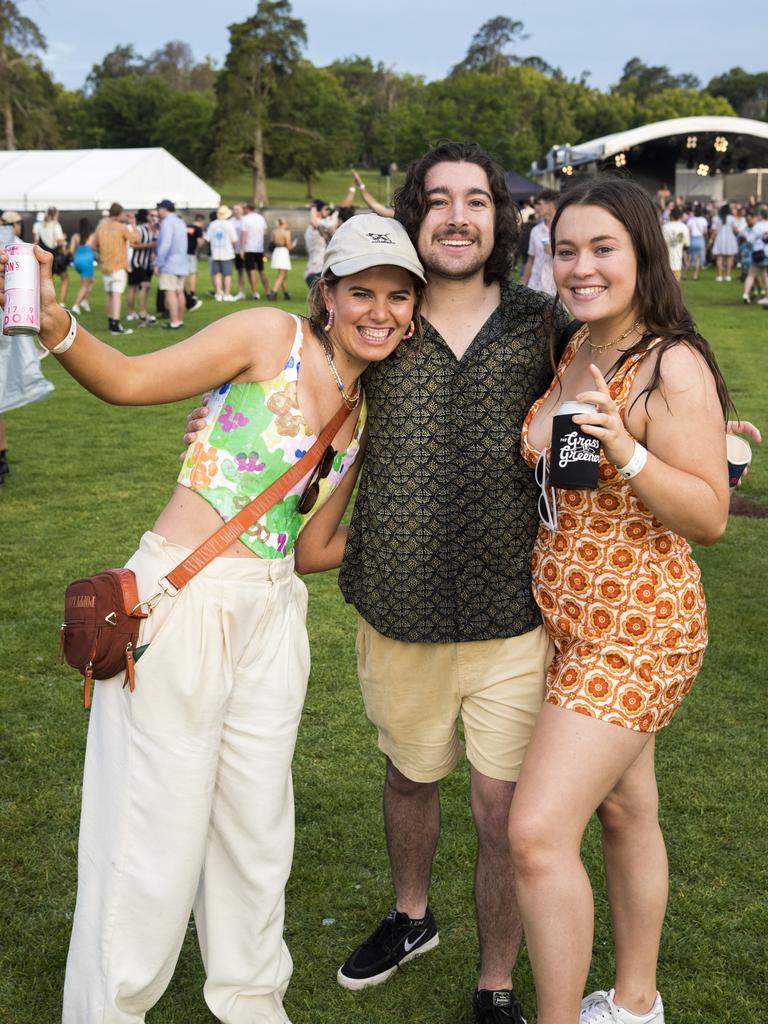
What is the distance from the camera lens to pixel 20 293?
2.39 meters

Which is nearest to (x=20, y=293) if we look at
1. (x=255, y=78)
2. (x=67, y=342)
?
(x=67, y=342)

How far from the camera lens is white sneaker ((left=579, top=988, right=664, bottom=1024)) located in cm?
304

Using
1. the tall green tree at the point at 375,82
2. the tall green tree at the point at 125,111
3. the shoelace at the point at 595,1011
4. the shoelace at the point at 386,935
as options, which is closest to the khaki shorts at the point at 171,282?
the shoelace at the point at 386,935

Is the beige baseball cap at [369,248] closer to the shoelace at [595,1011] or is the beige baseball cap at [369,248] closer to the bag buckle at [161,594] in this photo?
the bag buckle at [161,594]

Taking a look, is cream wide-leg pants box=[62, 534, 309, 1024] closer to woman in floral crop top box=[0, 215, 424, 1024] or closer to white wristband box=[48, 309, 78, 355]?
woman in floral crop top box=[0, 215, 424, 1024]

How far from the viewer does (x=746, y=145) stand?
49844mm

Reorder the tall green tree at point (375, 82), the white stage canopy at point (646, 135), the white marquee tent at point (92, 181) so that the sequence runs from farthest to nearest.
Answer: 1. the tall green tree at point (375, 82)
2. the white marquee tent at point (92, 181)
3. the white stage canopy at point (646, 135)

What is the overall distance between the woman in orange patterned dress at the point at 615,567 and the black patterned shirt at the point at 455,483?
165mm

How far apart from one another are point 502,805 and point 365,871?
1.09 metres

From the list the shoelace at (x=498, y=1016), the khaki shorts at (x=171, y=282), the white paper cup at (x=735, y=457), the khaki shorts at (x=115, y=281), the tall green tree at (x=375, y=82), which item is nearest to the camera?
the white paper cup at (x=735, y=457)

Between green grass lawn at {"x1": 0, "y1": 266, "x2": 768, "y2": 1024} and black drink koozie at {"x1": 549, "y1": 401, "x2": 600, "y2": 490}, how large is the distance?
1.80m

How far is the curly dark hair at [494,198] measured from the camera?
3170mm

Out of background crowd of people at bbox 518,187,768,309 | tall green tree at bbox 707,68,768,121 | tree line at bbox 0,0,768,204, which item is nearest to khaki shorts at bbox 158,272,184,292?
background crowd of people at bbox 518,187,768,309

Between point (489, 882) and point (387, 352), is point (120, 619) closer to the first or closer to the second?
point (387, 352)
